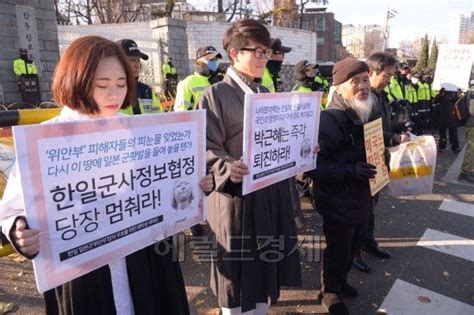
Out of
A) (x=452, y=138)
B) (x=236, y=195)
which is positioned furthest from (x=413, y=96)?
(x=236, y=195)

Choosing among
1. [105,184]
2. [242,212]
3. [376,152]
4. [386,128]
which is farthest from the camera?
[386,128]

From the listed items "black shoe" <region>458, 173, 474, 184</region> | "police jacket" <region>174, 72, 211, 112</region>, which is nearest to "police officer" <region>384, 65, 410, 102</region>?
"black shoe" <region>458, 173, 474, 184</region>

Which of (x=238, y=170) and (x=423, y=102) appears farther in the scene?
(x=423, y=102)

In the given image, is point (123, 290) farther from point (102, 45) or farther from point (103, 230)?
point (102, 45)

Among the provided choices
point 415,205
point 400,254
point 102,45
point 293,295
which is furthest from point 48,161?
point 415,205

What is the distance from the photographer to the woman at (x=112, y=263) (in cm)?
125

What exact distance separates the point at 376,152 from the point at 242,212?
1.19 meters

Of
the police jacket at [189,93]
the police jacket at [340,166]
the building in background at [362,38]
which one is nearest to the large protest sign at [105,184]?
the police jacket at [340,166]

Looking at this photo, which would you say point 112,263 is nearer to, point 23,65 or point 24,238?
point 24,238

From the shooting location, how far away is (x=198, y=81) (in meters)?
4.87

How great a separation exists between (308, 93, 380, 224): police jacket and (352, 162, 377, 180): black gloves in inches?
0.9

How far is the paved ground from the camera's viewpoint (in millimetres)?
2936

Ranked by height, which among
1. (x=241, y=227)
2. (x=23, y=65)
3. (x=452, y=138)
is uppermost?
(x=23, y=65)

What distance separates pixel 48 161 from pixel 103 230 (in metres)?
0.35
